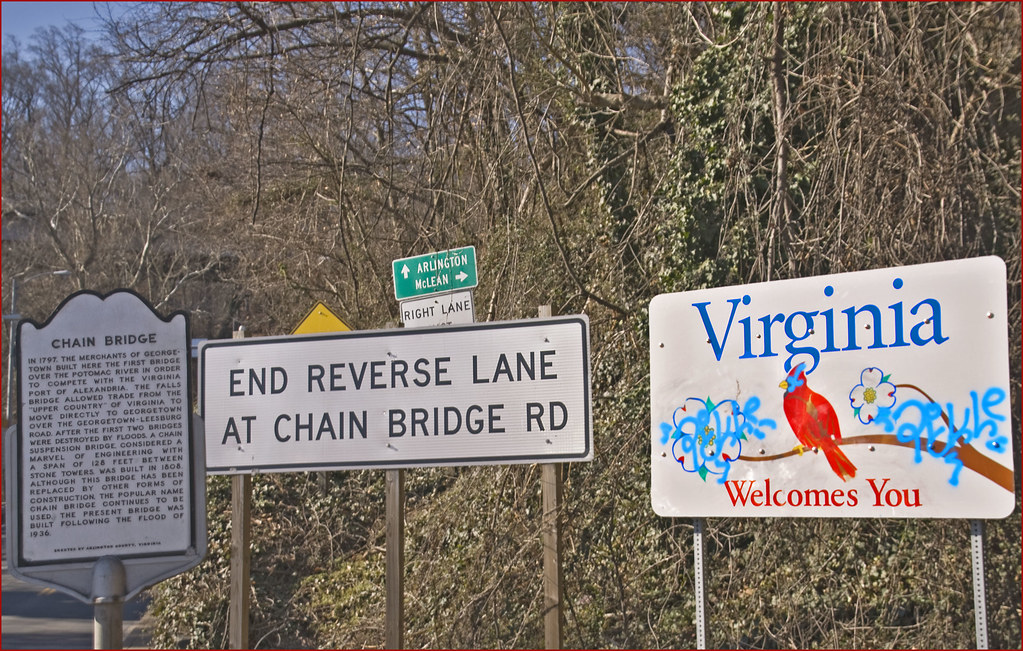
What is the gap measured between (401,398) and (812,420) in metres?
1.85

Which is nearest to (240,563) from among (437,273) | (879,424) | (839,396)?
(437,273)

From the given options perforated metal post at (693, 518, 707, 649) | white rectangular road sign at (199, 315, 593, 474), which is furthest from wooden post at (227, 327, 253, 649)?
perforated metal post at (693, 518, 707, 649)

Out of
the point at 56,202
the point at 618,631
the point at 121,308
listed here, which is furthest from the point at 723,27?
the point at 56,202

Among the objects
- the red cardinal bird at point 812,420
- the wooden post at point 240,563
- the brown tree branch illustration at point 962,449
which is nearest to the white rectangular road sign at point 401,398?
the wooden post at point 240,563

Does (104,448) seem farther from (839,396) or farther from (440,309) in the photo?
(440,309)

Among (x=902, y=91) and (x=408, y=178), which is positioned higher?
(x=408, y=178)

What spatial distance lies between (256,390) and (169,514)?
110 centimetres

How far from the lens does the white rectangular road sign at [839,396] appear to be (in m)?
3.48

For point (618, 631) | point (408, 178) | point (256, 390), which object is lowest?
point (618, 631)

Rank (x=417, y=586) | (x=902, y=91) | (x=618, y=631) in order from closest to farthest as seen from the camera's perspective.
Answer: (x=902, y=91), (x=618, y=631), (x=417, y=586)

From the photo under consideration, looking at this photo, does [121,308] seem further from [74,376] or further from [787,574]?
[787,574]

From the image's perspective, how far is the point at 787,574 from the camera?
6.34 metres

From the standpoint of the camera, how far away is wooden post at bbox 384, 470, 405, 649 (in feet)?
14.9

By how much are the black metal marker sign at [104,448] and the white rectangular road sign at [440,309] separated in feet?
9.49
